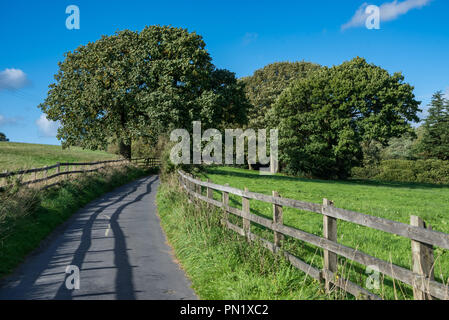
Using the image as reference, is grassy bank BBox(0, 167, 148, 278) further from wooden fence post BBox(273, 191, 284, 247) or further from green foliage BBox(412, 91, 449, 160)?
green foliage BBox(412, 91, 449, 160)

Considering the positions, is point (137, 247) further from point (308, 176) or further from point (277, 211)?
point (308, 176)

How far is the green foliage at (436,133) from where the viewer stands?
51.9 m

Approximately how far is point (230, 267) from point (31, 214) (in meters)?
7.74

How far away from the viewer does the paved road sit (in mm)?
5441

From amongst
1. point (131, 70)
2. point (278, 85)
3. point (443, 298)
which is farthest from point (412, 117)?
point (443, 298)

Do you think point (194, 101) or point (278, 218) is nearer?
point (278, 218)

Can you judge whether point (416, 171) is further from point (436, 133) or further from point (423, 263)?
point (423, 263)

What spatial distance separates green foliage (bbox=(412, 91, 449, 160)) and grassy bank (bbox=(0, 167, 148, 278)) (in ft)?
172

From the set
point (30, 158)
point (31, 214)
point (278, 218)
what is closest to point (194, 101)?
point (30, 158)

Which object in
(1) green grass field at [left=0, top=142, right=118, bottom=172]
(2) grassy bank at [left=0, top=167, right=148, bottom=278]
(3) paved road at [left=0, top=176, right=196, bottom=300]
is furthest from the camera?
(1) green grass field at [left=0, top=142, right=118, bottom=172]

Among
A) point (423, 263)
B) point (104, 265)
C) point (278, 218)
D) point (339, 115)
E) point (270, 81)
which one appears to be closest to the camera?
point (423, 263)

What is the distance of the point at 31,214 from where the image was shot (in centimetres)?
1051

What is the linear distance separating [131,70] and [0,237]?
27964 millimetres

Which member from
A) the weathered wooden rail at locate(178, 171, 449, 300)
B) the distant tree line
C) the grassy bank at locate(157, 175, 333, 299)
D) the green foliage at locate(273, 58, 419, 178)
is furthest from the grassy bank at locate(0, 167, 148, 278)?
the green foliage at locate(273, 58, 419, 178)
